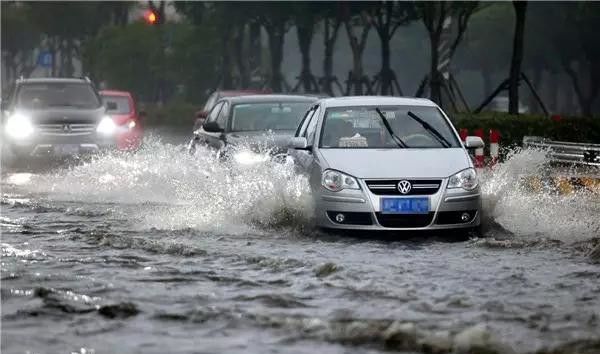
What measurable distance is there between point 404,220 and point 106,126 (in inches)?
551

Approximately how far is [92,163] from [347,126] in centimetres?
1053

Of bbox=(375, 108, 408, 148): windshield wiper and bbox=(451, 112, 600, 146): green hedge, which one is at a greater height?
bbox=(375, 108, 408, 148): windshield wiper

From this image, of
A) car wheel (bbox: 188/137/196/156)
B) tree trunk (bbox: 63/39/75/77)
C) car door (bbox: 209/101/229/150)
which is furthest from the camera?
tree trunk (bbox: 63/39/75/77)

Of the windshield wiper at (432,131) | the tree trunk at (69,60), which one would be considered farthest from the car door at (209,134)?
the tree trunk at (69,60)

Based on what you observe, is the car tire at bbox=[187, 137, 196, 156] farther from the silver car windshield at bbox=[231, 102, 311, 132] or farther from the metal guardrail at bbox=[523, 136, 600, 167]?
the metal guardrail at bbox=[523, 136, 600, 167]

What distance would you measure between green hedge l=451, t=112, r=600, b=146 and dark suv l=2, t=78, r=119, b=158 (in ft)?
23.0

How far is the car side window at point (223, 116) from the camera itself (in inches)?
773

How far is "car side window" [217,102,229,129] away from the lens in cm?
1964

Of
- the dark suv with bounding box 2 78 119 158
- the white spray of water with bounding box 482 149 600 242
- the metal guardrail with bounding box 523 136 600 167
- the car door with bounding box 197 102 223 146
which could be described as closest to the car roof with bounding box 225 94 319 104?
the car door with bounding box 197 102 223 146

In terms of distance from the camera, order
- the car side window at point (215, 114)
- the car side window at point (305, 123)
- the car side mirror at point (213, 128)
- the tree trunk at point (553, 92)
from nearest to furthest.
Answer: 1. the car side window at point (305, 123)
2. the car side mirror at point (213, 128)
3. the car side window at point (215, 114)
4. the tree trunk at point (553, 92)

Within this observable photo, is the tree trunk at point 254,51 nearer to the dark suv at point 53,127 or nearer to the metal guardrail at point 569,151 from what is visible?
the dark suv at point 53,127

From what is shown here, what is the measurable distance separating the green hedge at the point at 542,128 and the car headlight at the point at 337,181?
13.9 m

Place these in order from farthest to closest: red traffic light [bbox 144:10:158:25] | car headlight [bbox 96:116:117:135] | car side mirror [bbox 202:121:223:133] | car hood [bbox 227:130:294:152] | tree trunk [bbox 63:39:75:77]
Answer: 1. tree trunk [bbox 63:39:75:77]
2. red traffic light [bbox 144:10:158:25]
3. car headlight [bbox 96:116:117:135]
4. car side mirror [bbox 202:121:223:133]
5. car hood [bbox 227:130:294:152]

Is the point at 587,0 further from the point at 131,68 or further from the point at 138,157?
the point at 138,157
